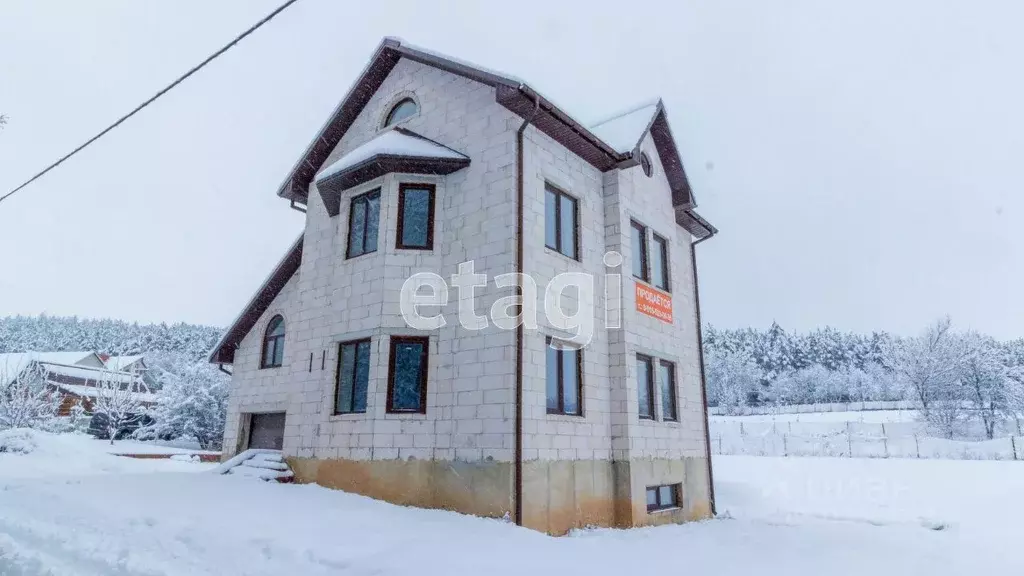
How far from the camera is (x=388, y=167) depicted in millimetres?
11492

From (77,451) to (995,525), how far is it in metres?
25.6

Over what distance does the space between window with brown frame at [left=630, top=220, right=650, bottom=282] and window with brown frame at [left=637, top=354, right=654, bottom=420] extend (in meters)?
1.92

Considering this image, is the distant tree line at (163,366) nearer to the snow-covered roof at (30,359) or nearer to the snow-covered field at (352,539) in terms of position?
the snow-covered roof at (30,359)

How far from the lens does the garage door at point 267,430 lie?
15.0 m

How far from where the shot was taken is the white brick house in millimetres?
10023

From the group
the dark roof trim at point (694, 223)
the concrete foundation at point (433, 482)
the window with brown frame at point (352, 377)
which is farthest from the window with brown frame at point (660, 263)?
the window with brown frame at point (352, 377)

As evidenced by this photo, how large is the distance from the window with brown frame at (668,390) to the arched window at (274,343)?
31.8ft

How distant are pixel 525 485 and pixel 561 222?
16.9 ft

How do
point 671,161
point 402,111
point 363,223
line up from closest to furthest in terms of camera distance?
point 363,223 → point 402,111 → point 671,161

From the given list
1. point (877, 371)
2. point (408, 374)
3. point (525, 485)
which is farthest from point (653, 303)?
point (877, 371)

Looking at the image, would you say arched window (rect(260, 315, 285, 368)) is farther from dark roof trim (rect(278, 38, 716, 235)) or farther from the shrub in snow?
the shrub in snow

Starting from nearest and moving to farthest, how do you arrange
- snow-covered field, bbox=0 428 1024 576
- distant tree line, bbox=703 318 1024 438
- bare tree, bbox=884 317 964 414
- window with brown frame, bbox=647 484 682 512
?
snow-covered field, bbox=0 428 1024 576 → window with brown frame, bbox=647 484 682 512 → distant tree line, bbox=703 318 1024 438 → bare tree, bbox=884 317 964 414

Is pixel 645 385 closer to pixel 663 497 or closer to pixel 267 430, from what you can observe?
pixel 663 497

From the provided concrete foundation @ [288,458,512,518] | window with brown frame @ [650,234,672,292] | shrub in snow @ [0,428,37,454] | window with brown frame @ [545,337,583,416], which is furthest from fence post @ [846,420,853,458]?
shrub in snow @ [0,428,37,454]
